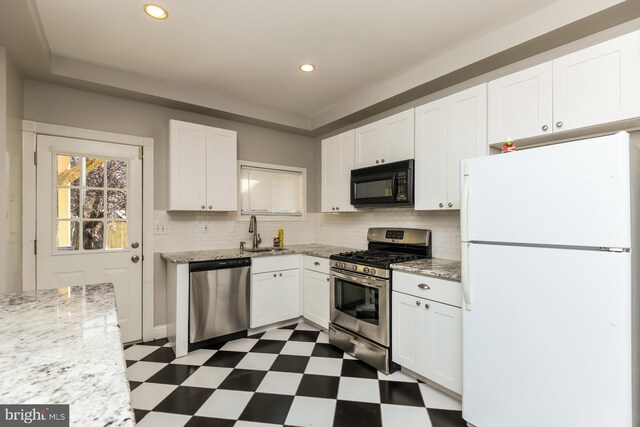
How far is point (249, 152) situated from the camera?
12.8 ft

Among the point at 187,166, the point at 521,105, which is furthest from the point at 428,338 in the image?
the point at 187,166

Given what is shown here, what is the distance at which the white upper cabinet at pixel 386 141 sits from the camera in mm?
2799

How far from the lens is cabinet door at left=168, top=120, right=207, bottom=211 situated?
3096mm

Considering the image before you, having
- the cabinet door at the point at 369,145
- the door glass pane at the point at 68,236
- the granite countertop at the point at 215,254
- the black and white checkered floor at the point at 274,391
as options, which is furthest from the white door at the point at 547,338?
the door glass pane at the point at 68,236

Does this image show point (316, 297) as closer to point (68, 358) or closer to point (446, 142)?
point (446, 142)

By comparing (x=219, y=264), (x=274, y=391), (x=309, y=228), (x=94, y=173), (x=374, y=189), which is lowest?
(x=274, y=391)

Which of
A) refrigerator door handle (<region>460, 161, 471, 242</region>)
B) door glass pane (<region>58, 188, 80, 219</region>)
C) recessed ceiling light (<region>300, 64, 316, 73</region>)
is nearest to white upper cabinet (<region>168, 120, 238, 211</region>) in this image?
door glass pane (<region>58, 188, 80, 219</region>)

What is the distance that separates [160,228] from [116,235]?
382 mm

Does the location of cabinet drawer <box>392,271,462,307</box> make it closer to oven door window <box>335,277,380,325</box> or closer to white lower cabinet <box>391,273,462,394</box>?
white lower cabinet <box>391,273,462,394</box>

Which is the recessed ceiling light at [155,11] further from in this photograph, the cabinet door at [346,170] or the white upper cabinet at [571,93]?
the white upper cabinet at [571,93]

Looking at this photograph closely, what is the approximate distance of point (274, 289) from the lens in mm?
3385

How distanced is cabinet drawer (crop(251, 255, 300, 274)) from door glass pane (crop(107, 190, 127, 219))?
4.34ft

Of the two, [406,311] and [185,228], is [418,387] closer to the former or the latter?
[406,311]

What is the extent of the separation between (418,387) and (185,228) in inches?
104
